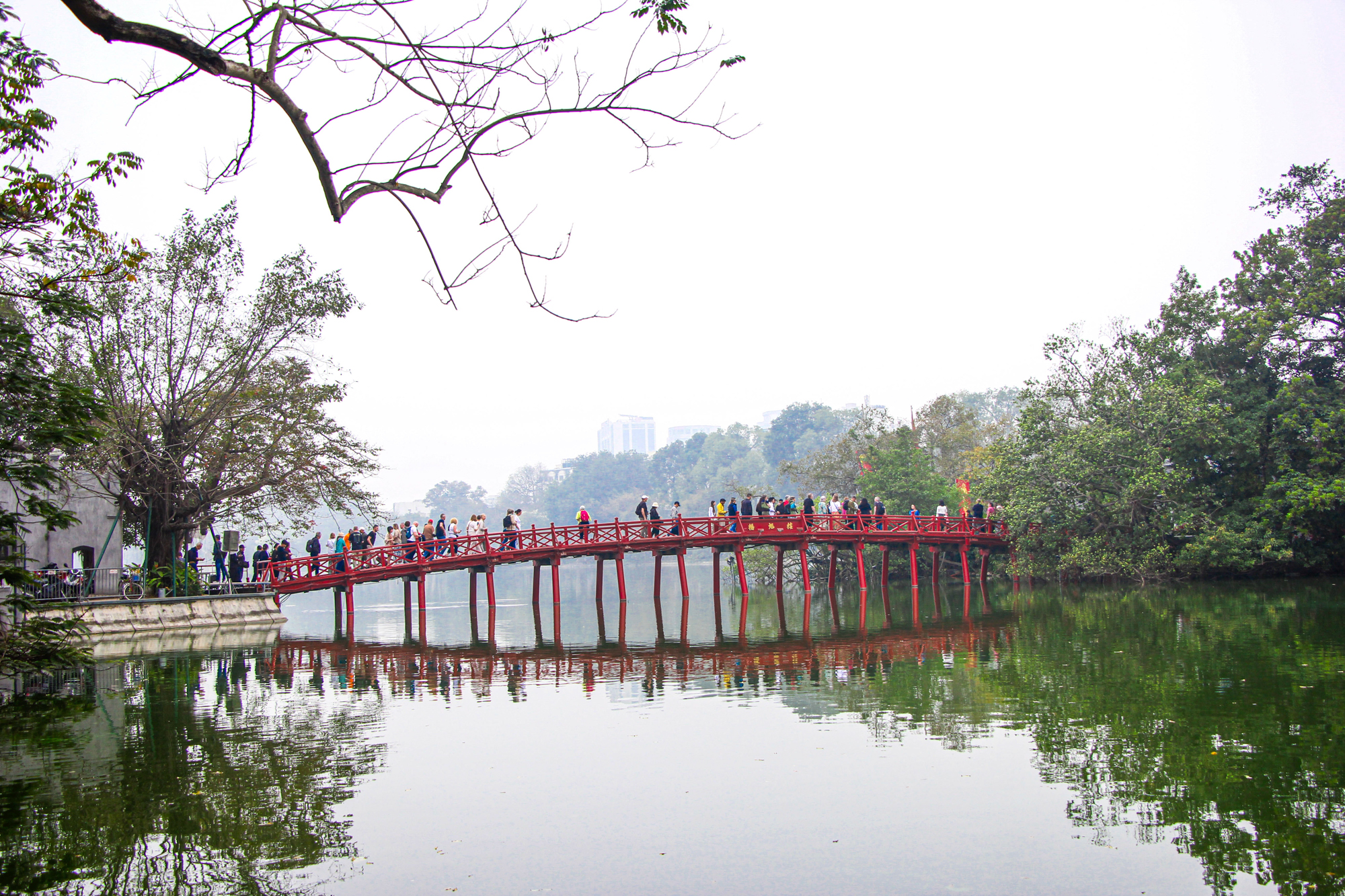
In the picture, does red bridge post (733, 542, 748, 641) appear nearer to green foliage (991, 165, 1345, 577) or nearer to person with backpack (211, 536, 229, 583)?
green foliage (991, 165, 1345, 577)

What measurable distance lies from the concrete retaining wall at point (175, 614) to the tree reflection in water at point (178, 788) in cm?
807

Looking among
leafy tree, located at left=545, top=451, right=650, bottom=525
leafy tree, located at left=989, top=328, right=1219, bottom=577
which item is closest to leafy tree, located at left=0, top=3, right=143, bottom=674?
leafy tree, located at left=989, top=328, right=1219, bottom=577

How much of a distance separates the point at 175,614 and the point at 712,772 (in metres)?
19.7

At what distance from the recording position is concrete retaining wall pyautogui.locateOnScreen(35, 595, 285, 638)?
2122 centimetres

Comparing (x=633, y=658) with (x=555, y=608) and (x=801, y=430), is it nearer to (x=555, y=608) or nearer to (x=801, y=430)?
(x=555, y=608)

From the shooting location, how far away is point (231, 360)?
86.9 feet

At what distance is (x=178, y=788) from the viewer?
8.41 m

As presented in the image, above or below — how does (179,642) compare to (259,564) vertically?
below

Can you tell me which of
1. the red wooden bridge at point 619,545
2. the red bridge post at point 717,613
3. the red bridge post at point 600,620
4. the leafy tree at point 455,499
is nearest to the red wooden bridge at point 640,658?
the red bridge post at point 600,620

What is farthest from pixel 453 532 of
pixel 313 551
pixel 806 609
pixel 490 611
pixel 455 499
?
pixel 455 499

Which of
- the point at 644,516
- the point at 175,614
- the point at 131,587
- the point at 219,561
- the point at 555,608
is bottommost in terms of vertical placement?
the point at 555,608

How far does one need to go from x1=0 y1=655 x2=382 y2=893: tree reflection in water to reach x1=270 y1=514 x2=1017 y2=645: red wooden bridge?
1360 centimetres

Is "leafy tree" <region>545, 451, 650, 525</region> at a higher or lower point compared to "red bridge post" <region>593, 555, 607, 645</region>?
higher

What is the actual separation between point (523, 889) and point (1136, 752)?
601 centimetres
